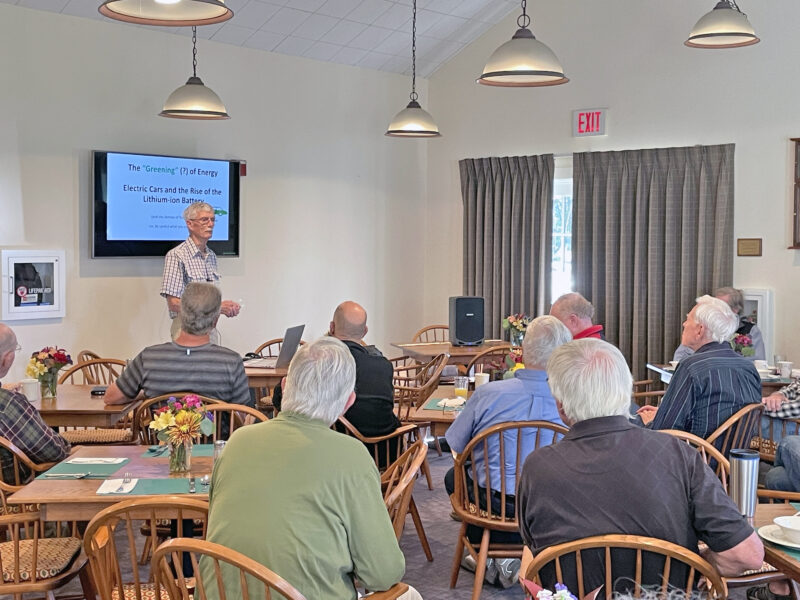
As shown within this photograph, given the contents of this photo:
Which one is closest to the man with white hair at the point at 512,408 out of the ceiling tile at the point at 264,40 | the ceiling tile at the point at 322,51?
the ceiling tile at the point at 264,40

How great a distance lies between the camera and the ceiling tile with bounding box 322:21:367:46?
7.54 m

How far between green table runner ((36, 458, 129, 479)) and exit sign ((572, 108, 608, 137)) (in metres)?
5.54

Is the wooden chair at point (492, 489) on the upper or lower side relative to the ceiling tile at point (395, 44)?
lower

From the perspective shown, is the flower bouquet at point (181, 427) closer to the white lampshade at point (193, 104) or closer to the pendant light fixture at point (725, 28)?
the white lampshade at point (193, 104)

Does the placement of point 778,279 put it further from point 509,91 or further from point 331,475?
point 331,475

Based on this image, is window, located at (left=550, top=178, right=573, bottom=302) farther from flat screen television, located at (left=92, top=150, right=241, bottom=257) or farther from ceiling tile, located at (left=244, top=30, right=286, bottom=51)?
flat screen television, located at (left=92, top=150, right=241, bottom=257)

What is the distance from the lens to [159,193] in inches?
270

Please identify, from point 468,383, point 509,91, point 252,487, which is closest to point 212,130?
point 509,91

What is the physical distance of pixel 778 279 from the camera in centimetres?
702

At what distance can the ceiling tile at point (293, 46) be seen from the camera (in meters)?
7.56

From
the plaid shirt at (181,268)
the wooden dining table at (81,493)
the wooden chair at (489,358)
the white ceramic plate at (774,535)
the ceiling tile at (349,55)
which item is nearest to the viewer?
the white ceramic plate at (774,535)

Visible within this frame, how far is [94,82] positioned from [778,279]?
201 inches

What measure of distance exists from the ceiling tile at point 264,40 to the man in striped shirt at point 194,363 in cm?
377

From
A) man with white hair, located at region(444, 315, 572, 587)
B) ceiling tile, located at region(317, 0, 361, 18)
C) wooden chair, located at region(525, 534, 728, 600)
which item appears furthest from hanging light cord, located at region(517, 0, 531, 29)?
wooden chair, located at region(525, 534, 728, 600)
